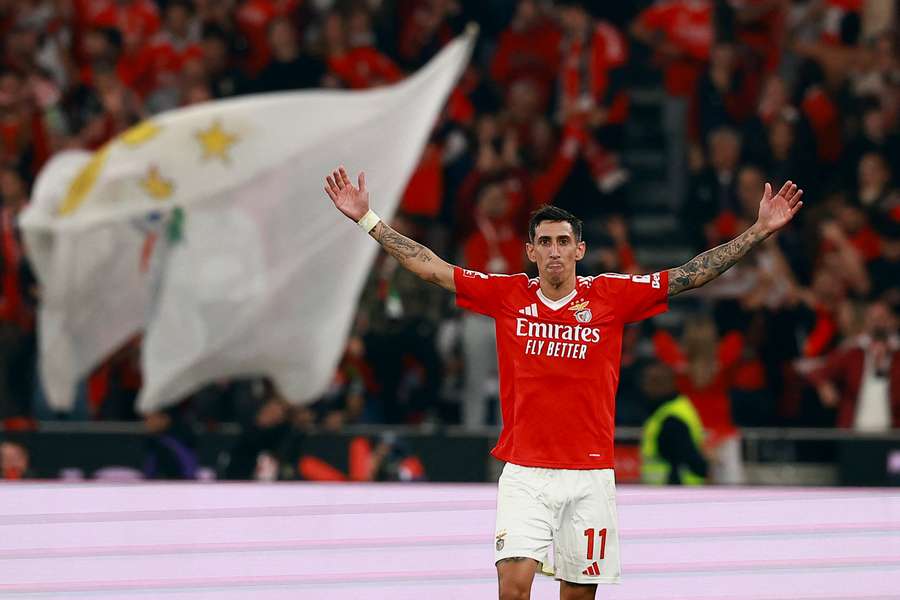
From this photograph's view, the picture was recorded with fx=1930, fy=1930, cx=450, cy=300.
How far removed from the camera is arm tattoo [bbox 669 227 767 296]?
735cm

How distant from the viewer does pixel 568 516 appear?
24.0 feet

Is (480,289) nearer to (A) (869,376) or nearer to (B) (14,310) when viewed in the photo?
(A) (869,376)

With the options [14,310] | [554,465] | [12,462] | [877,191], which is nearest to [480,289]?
[554,465]

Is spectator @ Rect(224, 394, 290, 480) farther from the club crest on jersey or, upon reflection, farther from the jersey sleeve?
the club crest on jersey

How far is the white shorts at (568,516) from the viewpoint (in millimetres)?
7199

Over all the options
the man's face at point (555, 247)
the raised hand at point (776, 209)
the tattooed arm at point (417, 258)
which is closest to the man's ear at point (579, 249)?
the man's face at point (555, 247)

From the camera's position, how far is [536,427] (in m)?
7.29

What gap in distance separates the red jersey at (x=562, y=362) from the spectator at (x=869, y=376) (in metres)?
5.72

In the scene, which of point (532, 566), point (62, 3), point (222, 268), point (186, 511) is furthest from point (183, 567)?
point (62, 3)

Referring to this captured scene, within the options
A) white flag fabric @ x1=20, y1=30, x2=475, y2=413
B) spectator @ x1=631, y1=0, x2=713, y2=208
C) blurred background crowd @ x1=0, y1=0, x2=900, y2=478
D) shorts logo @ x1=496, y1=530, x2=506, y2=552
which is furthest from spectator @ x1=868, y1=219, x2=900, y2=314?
shorts logo @ x1=496, y1=530, x2=506, y2=552

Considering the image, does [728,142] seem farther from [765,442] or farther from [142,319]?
[142,319]

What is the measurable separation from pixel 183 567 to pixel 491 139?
7266mm

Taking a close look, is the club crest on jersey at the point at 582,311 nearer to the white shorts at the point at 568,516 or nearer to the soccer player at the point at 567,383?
the soccer player at the point at 567,383

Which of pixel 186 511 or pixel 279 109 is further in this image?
pixel 279 109
